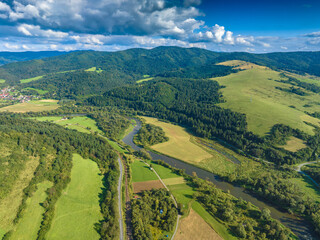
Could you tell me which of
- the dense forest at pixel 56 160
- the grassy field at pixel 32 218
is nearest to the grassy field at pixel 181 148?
the dense forest at pixel 56 160

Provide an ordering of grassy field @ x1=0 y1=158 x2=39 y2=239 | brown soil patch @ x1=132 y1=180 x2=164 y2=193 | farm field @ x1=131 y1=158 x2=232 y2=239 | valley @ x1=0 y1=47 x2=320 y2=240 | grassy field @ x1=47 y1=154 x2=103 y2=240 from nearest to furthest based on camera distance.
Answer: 1. grassy field @ x1=0 y1=158 x2=39 y2=239
2. grassy field @ x1=47 y1=154 x2=103 y2=240
3. valley @ x1=0 y1=47 x2=320 y2=240
4. farm field @ x1=131 y1=158 x2=232 y2=239
5. brown soil patch @ x1=132 y1=180 x2=164 y2=193

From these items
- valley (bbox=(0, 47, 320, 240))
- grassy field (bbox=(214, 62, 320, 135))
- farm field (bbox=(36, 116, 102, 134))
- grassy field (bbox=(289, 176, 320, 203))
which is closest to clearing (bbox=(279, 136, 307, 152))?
valley (bbox=(0, 47, 320, 240))

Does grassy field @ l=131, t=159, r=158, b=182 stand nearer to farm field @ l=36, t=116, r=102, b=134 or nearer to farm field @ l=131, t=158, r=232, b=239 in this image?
farm field @ l=131, t=158, r=232, b=239

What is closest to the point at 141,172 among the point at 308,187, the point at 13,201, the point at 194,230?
the point at 194,230

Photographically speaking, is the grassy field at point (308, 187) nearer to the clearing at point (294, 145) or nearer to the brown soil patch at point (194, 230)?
the clearing at point (294, 145)

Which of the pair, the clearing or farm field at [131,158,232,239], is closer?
farm field at [131,158,232,239]

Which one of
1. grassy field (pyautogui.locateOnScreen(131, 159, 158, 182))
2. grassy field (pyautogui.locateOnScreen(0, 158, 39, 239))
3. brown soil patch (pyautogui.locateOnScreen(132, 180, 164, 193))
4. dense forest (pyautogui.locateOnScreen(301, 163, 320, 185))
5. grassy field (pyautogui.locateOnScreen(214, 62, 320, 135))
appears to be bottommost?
grassy field (pyautogui.locateOnScreen(131, 159, 158, 182))

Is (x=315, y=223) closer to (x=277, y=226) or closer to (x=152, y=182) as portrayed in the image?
(x=277, y=226)
